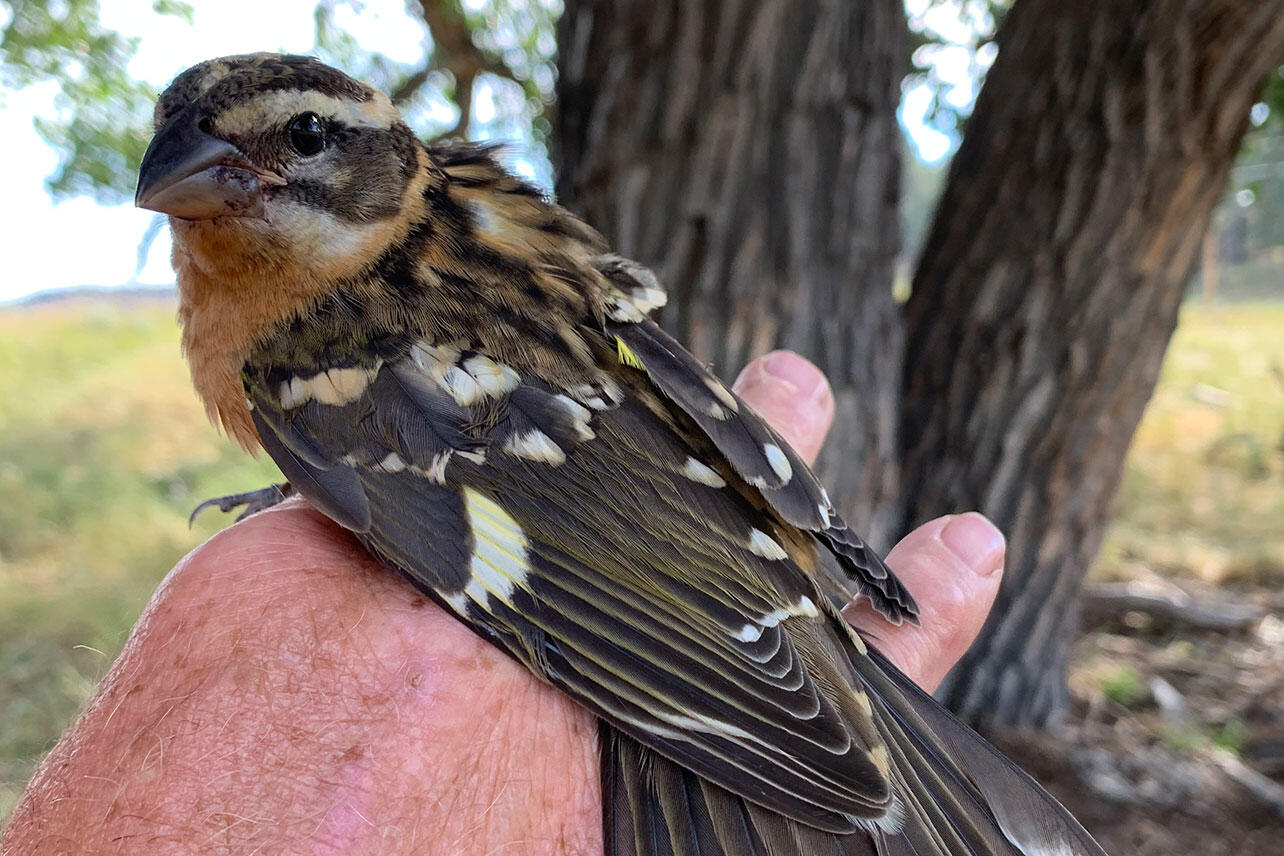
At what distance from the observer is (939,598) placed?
1509 mm

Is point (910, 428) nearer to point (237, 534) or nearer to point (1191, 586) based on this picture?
point (237, 534)

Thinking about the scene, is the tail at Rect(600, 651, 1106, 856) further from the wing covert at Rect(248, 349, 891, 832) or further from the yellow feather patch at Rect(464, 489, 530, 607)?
the yellow feather patch at Rect(464, 489, 530, 607)

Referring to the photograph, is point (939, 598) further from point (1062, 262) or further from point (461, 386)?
point (1062, 262)

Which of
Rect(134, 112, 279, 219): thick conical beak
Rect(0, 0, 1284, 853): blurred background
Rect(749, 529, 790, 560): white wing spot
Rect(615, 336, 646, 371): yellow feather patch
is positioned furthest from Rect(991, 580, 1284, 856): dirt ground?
Rect(134, 112, 279, 219): thick conical beak

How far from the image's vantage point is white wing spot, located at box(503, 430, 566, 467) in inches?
47.4

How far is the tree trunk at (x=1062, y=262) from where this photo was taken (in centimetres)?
226

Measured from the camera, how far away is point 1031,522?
8.86 ft

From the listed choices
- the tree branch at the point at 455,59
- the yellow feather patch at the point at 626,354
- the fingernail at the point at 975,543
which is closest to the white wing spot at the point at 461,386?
the yellow feather patch at the point at 626,354

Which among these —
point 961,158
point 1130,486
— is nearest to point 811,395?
point 961,158

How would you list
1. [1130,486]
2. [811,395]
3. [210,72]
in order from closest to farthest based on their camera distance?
[210,72]
[811,395]
[1130,486]

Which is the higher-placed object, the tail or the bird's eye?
the bird's eye

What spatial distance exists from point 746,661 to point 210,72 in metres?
1.09

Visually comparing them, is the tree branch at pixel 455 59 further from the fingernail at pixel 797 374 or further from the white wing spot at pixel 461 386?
the white wing spot at pixel 461 386

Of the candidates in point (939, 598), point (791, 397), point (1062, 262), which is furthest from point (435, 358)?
point (1062, 262)
